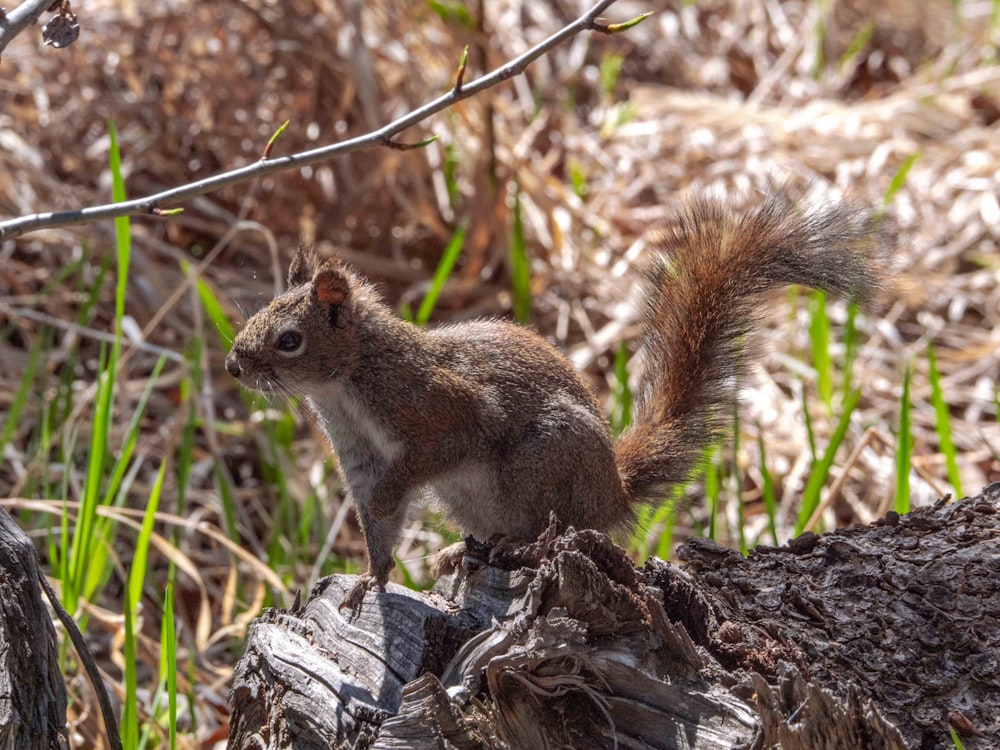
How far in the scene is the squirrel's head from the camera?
2.11 m

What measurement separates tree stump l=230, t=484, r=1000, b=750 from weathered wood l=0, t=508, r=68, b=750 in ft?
0.78

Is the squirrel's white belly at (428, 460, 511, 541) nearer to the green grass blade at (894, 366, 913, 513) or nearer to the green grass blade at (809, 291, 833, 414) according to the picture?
the green grass blade at (894, 366, 913, 513)

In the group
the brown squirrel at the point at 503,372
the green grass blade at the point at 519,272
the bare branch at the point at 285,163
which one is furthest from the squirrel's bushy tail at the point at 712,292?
the green grass blade at the point at 519,272

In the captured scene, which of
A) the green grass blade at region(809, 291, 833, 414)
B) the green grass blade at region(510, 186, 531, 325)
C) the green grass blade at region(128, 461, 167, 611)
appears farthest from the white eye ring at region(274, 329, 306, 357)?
the green grass blade at region(510, 186, 531, 325)

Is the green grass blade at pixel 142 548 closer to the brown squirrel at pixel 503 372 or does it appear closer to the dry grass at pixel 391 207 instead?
the brown squirrel at pixel 503 372

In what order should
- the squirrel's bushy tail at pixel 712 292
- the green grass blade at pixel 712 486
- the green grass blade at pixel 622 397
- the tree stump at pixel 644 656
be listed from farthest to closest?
the green grass blade at pixel 622 397 < the green grass blade at pixel 712 486 < the squirrel's bushy tail at pixel 712 292 < the tree stump at pixel 644 656

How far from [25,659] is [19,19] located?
2.54ft

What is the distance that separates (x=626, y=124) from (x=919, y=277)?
1.65m

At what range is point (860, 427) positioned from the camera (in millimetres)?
3705

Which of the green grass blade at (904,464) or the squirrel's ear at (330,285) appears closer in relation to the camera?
the squirrel's ear at (330,285)

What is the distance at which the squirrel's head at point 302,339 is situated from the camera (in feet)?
6.93

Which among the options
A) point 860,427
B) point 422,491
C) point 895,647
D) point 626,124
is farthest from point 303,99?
point 895,647

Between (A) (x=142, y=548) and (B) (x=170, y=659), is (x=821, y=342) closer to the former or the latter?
(A) (x=142, y=548)

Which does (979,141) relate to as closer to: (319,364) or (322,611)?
(319,364)
